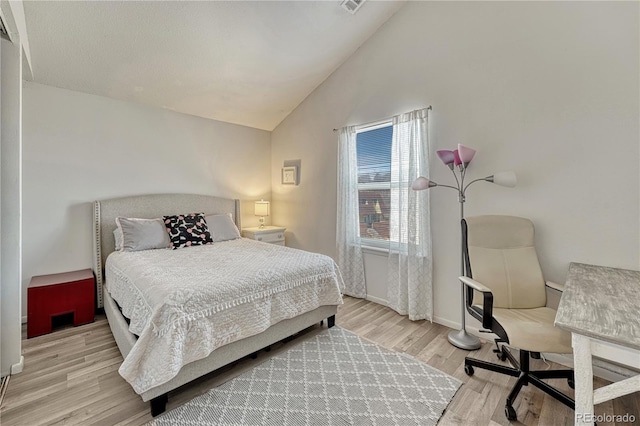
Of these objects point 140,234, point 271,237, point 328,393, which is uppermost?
point 140,234

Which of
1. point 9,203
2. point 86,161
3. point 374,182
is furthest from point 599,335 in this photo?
point 86,161

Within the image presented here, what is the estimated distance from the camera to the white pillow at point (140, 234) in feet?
9.62

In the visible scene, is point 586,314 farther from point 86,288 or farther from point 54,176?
point 54,176

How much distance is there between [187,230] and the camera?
3275 millimetres

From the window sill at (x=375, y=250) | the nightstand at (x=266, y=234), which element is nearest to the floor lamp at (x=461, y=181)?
the window sill at (x=375, y=250)

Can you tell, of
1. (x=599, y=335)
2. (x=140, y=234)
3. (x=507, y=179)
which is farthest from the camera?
(x=140, y=234)

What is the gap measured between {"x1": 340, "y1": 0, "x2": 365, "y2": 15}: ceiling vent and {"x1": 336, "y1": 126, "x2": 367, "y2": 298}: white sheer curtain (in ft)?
Result: 3.94

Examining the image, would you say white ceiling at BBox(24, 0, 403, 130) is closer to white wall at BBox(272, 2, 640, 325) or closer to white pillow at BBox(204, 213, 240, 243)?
white wall at BBox(272, 2, 640, 325)

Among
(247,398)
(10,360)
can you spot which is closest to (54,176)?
(10,360)

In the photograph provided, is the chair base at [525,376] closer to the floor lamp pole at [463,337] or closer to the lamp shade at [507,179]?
the floor lamp pole at [463,337]

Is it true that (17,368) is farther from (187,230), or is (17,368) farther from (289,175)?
(289,175)

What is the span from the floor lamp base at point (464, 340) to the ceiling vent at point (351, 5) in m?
3.28

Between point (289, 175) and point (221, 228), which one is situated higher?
point (289, 175)

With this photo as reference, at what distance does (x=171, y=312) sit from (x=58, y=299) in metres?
1.90
